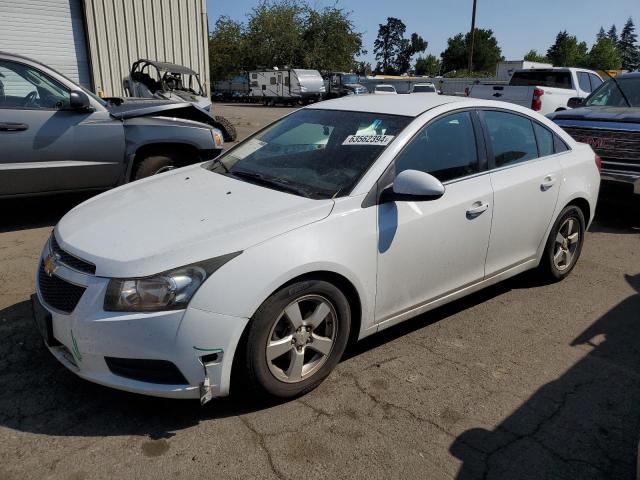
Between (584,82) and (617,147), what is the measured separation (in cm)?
890

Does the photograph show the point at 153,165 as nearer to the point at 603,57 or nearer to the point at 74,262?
the point at 74,262

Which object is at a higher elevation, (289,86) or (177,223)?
(177,223)

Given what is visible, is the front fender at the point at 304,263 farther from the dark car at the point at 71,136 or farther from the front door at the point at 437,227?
the dark car at the point at 71,136

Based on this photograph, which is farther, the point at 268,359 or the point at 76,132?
the point at 76,132

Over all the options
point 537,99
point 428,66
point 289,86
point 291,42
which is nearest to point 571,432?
point 537,99

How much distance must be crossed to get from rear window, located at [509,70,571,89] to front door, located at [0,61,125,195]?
11.2 meters

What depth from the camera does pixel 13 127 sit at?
209 inches

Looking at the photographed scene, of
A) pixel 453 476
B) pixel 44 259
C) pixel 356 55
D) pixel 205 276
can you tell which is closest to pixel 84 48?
pixel 44 259

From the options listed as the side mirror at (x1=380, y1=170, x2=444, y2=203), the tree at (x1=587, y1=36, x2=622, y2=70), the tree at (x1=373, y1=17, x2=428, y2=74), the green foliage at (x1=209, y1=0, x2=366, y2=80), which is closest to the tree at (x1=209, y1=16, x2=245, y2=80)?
the green foliage at (x1=209, y1=0, x2=366, y2=80)

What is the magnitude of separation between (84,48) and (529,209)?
11.6m

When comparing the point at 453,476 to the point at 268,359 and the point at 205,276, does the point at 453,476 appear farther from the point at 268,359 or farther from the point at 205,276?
the point at 205,276

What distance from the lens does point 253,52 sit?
50469mm

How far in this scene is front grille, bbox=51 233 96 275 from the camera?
254 cm

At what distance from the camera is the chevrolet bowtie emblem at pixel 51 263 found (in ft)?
8.96
